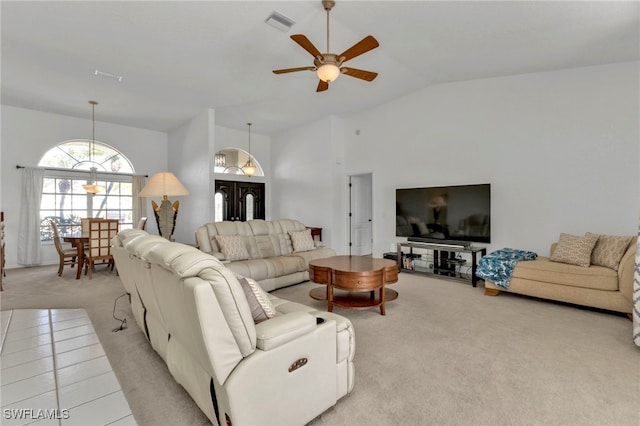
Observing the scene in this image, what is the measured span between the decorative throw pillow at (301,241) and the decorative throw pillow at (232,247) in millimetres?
835

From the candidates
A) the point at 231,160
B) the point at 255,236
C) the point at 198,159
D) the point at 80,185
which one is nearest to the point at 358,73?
the point at 255,236

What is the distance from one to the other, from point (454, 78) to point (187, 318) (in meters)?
5.39

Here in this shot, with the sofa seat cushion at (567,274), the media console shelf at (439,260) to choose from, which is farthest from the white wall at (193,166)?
the sofa seat cushion at (567,274)

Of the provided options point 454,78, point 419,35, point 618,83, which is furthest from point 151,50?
point 618,83

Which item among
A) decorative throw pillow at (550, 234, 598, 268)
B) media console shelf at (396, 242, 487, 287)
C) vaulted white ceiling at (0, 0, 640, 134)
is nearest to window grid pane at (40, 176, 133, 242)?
vaulted white ceiling at (0, 0, 640, 134)

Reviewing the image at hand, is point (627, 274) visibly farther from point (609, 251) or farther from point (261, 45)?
point (261, 45)

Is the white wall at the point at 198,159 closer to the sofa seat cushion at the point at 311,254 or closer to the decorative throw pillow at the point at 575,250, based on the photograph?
the sofa seat cushion at the point at 311,254

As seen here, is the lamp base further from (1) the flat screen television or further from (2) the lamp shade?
(1) the flat screen television

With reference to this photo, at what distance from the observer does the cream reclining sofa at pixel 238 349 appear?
1309mm

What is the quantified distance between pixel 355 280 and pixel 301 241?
5.93ft

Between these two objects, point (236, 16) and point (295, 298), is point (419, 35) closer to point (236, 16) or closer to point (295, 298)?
point (236, 16)

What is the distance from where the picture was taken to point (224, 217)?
7.58 meters

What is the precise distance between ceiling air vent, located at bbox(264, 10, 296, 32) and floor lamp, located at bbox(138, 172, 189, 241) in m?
2.03

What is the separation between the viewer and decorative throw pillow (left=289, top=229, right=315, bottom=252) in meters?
4.70
